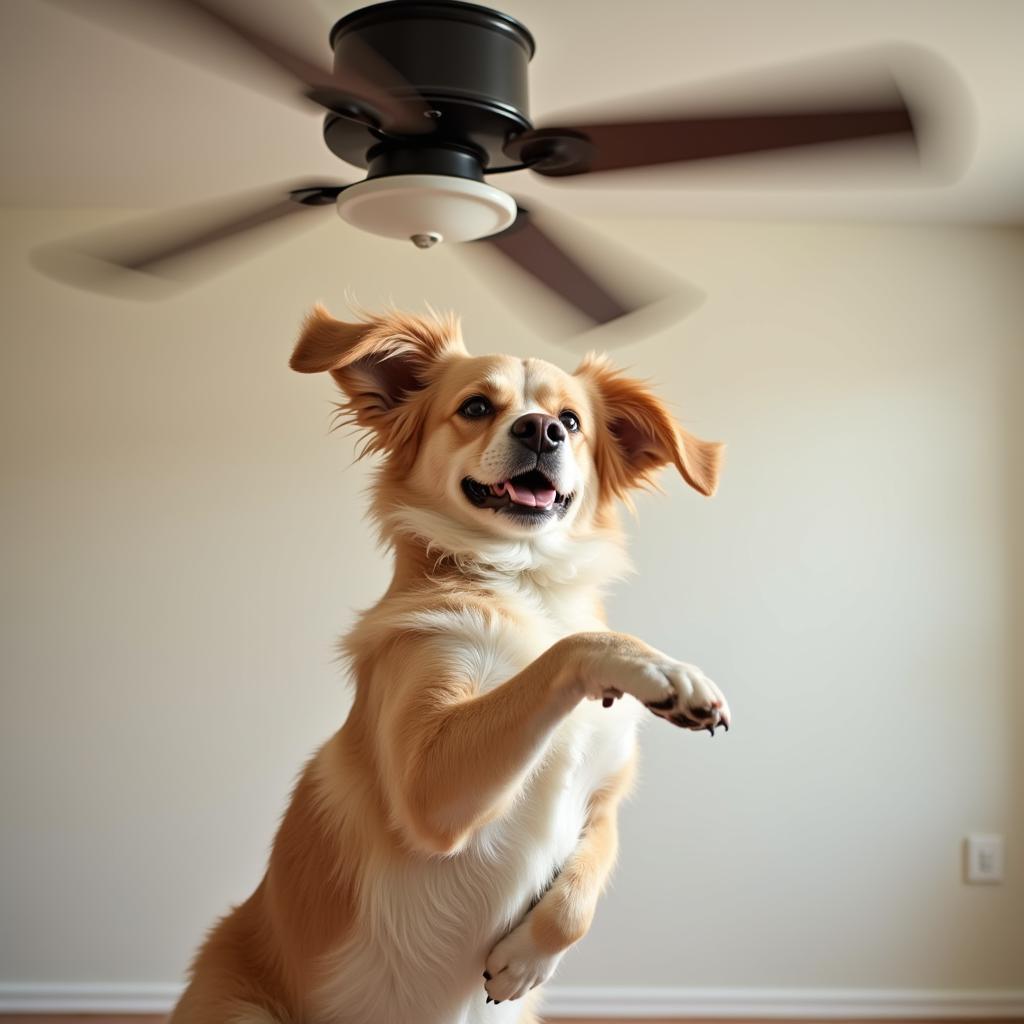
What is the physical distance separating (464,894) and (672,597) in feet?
6.38

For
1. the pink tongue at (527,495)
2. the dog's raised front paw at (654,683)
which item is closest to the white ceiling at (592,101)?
the pink tongue at (527,495)

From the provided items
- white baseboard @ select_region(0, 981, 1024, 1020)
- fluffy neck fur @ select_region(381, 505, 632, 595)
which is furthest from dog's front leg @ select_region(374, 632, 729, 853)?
white baseboard @ select_region(0, 981, 1024, 1020)

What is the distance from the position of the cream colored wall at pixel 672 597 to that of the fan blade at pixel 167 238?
5.19 ft

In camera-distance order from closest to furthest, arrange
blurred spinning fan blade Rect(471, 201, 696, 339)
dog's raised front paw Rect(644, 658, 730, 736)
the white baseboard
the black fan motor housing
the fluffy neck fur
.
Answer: dog's raised front paw Rect(644, 658, 730, 736)
the black fan motor housing
the fluffy neck fur
blurred spinning fan blade Rect(471, 201, 696, 339)
the white baseboard

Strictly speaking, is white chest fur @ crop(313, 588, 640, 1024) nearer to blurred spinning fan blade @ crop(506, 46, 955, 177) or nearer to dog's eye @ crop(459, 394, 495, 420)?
dog's eye @ crop(459, 394, 495, 420)

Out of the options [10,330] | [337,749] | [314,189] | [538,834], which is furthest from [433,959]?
[10,330]

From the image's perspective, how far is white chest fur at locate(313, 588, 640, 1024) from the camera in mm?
1452

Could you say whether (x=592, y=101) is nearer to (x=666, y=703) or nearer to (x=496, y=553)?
(x=496, y=553)

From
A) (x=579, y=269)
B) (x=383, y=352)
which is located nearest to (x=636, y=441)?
(x=579, y=269)

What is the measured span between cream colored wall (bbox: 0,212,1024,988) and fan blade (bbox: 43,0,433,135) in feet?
6.12

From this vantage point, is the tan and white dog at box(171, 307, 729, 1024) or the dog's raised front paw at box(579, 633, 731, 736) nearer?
the dog's raised front paw at box(579, 633, 731, 736)

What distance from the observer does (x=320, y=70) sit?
4.49 ft

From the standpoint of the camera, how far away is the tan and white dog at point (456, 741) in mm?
1355

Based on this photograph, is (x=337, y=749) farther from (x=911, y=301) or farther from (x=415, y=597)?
(x=911, y=301)
